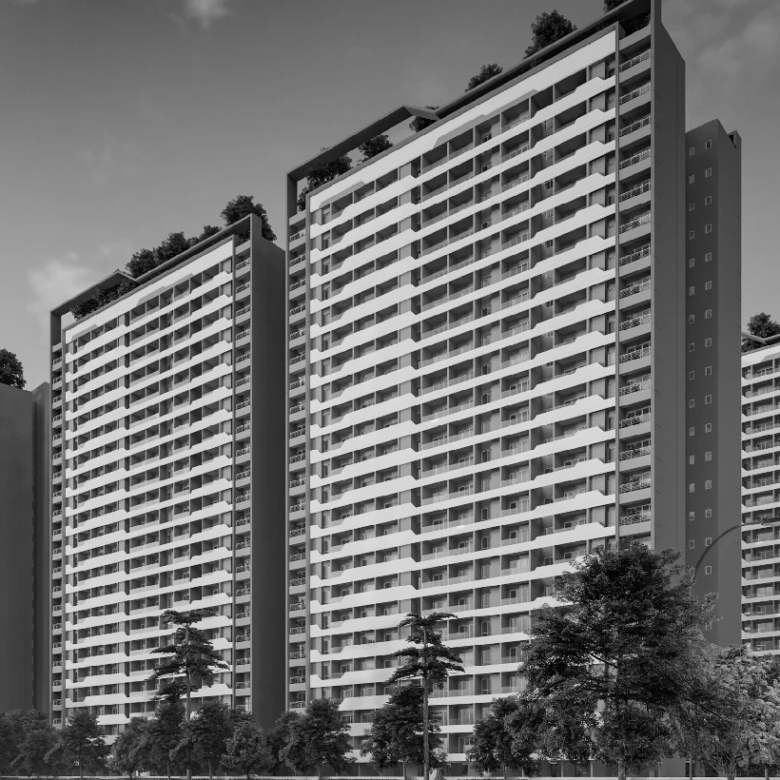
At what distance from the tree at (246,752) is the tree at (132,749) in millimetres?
7657

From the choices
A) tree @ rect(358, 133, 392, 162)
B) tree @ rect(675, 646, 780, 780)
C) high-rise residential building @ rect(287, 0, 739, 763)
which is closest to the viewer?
tree @ rect(675, 646, 780, 780)

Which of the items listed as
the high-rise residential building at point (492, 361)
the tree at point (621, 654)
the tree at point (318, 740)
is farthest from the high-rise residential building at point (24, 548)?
the tree at point (621, 654)

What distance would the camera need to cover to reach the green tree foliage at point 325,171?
381 ft

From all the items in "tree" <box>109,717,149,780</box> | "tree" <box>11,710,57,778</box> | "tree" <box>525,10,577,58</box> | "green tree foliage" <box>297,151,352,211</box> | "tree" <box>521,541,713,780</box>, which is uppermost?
"tree" <box>525,10,577,58</box>

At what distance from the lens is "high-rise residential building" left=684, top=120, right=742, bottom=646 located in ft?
282

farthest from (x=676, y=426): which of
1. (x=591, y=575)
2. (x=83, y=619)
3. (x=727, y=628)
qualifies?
(x=83, y=619)

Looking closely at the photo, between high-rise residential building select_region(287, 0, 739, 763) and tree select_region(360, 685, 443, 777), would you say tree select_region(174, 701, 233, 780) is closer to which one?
high-rise residential building select_region(287, 0, 739, 763)

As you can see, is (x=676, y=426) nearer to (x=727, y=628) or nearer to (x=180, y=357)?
(x=727, y=628)

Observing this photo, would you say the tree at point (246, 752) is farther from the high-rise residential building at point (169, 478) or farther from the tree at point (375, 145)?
the tree at point (375, 145)

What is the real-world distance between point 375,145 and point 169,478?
1675 inches

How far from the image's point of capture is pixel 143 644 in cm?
12912

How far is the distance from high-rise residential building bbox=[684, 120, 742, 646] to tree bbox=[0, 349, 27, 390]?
4011 inches

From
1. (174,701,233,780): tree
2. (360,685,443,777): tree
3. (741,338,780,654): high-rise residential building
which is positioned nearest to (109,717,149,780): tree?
(174,701,233,780): tree

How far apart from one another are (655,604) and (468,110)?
61839mm
